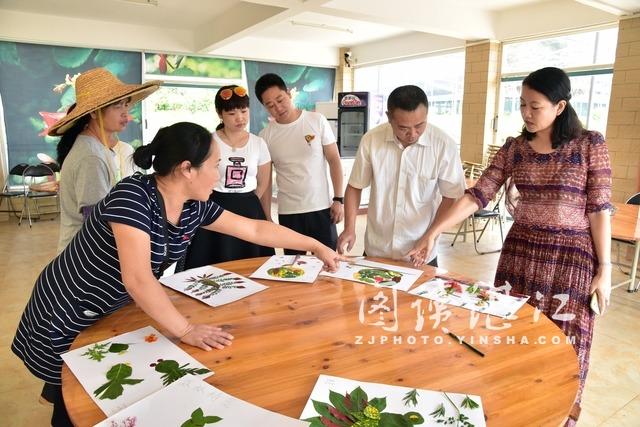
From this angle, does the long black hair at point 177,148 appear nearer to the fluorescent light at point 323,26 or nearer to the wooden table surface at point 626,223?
the wooden table surface at point 626,223

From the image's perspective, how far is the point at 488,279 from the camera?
3.94 meters

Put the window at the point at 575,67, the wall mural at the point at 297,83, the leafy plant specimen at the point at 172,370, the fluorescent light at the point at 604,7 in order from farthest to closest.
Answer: the wall mural at the point at 297,83 → the window at the point at 575,67 → the fluorescent light at the point at 604,7 → the leafy plant specimen at the point at 172,370

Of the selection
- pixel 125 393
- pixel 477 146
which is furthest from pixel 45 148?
pixel 125 393

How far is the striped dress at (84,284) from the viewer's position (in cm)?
122

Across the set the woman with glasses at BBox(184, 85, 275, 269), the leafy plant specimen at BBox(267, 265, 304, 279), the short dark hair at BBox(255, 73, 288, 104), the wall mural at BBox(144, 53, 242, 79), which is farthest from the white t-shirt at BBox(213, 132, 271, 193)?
the wall mural at BBox(144, 53, 242, 79)

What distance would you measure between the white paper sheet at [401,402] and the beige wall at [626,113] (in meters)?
4.76

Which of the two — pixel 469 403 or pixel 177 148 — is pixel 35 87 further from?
pixel 469 403

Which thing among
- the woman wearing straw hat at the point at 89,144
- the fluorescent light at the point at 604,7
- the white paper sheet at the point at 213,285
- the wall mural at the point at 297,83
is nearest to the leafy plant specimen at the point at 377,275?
the white paper sheet at the point at 213,285

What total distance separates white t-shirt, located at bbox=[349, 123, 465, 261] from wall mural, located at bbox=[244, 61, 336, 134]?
638cm

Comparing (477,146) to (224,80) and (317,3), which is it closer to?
(317,3)

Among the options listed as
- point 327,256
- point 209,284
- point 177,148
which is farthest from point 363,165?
point 177,148

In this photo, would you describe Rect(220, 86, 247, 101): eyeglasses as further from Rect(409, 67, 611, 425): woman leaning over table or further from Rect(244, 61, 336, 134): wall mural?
Rect(244, 61, 336, 134): wall mural

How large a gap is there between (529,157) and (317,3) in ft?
11.1

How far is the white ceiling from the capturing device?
16.1 feet
